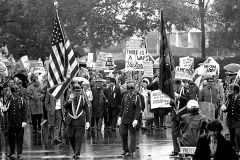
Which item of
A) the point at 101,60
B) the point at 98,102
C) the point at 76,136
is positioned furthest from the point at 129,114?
the point at 101,60

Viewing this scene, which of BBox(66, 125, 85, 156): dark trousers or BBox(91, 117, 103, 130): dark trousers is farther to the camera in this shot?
BBox(91, 117, 103, 130): dark trousers

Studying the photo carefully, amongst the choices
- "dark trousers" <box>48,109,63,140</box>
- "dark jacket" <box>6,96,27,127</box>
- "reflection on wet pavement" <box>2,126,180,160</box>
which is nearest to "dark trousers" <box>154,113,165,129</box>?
"reflection on wet pavement" <box>2,126,180,160</box>

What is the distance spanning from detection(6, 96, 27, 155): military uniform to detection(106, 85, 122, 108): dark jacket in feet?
24.2

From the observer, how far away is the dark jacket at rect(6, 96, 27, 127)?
1822cm

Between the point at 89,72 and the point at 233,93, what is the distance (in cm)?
1318

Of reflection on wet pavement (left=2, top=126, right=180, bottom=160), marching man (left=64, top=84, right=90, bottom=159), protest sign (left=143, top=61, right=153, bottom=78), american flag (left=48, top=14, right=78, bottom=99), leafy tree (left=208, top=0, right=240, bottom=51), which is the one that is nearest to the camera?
marching man (left=64, top=84, right=90, bottom=159)

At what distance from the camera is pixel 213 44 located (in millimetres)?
50000

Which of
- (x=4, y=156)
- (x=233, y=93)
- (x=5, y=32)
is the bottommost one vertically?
(x=4, y=156)

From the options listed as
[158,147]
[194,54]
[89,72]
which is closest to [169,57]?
[158,147]

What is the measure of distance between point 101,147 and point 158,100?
576 cm

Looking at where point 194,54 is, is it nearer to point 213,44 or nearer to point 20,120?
point 213,44

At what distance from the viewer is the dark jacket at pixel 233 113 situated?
17.7 m

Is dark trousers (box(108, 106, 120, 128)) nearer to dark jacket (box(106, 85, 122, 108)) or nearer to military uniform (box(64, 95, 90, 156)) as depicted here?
dark jacket (box(106, 85, 122, 108))

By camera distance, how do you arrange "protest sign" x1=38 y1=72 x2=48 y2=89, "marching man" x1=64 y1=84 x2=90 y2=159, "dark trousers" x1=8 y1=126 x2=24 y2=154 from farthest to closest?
1. "protest sign" x1=38 y1=72 x2=48 y2=89
2. "dark trousers" x1=8 y1=126 x2=24 y2=154
3. "marching man" x1=64 y1=84 x2=90 y2=159
